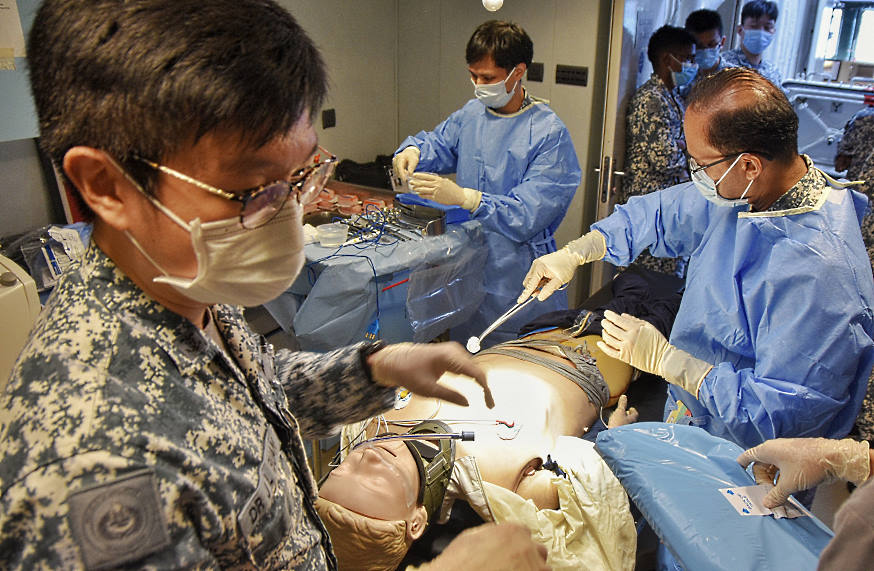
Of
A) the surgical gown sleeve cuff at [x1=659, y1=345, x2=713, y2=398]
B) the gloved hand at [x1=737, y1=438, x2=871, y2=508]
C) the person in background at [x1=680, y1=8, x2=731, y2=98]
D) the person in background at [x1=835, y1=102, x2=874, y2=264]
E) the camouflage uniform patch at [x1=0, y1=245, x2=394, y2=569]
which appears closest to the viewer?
the camouflage uniform patch at [x1=0, y1=245, x2=394, y2=569]

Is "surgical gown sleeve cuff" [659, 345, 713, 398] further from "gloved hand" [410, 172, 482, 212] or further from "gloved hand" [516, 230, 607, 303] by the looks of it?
"gloved hand" [410, 172, 482, 212]

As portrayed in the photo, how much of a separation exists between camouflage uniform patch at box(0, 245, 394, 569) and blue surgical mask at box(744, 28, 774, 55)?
5434 mm

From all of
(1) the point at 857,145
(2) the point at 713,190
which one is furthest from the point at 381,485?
(1) the point at 857,145

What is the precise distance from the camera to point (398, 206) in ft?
11.0

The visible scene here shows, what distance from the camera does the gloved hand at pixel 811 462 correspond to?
1.48 m

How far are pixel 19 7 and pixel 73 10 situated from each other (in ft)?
7.46

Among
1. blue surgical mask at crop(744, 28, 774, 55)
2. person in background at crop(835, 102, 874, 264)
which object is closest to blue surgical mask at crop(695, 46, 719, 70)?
blue surgical mask at crop(744, 28, 774, 55)

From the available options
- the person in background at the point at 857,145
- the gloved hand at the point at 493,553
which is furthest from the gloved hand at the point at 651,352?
the person in background at the point at 857,145

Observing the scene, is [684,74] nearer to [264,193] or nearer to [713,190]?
[713,190]

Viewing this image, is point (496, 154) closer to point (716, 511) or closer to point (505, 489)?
point (505, 489)

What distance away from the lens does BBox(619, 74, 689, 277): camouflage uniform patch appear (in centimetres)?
365

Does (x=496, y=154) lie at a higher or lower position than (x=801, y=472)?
higher

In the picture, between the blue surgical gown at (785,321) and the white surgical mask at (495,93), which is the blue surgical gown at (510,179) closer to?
the white surgical mask at (495,93)

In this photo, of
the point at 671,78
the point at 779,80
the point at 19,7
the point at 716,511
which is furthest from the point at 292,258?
the point at 779,80
